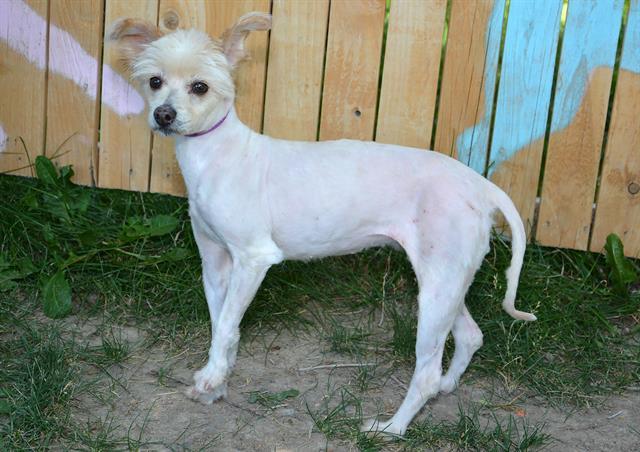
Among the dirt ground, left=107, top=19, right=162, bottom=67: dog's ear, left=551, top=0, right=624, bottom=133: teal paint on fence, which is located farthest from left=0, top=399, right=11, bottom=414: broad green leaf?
left=551, top=0, right=624, bottom=133: teal paint on fence

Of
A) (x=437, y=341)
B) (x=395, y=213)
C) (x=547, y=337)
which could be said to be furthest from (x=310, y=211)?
(x=547, y=337)

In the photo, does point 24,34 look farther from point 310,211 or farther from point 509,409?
point 509,409

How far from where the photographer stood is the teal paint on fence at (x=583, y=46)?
439 cm

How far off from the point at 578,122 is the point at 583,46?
390 mm

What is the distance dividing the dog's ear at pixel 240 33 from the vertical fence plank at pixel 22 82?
4.64ft

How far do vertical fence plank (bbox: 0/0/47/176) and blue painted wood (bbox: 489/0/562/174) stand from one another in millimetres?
2488

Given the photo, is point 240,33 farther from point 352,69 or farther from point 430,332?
point 430,332

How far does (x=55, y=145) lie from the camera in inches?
191

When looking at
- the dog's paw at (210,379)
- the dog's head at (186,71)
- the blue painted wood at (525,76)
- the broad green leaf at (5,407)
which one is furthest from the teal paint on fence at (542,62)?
the broad green leaf at (5,407)

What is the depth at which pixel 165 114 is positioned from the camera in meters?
3.58

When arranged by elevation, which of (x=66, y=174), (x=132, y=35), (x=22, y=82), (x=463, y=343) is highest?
(x=132, y=35)

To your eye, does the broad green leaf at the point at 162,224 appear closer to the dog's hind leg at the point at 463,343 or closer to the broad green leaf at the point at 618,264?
the dog's hind leg at the point at 463,343

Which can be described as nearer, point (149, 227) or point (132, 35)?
point (132, 35)

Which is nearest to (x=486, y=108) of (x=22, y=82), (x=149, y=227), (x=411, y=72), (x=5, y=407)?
(x=411, y=72)
